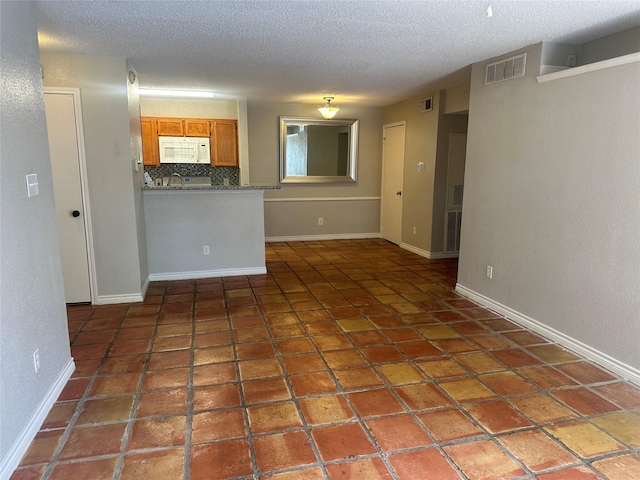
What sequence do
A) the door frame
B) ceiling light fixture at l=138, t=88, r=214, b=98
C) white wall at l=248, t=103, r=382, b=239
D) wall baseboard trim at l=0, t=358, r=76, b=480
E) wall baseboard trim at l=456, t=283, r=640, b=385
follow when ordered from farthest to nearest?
white wall at l=248, t=103, r=382, b=239 < ceiling light fixture at l=138, t=88, r=214, b=98 < the door frame < wall baseboard trim at l=456, t=283, r=640, b=385 < wall baseboard trim at l=0, t=358, r=76, b=480

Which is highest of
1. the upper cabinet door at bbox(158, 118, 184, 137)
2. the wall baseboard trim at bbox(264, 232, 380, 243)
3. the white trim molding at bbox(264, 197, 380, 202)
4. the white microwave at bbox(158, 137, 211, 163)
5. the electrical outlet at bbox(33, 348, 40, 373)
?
the upper cabinet door at bbox(158, 118, 184, 137)

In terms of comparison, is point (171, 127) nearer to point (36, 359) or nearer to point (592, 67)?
point (36, 359)

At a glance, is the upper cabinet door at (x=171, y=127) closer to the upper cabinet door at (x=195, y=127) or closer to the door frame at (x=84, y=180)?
the upper cabinet door at (x=195, y=127)

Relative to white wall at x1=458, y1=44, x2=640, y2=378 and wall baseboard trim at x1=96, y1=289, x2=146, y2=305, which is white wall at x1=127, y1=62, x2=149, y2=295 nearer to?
wall baseboard trim at x1=96, y1=289, x2=146, y2=305

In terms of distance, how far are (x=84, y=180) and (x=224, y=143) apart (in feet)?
9.99

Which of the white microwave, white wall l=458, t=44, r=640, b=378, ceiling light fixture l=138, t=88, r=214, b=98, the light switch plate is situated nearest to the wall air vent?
white wall l=458, t=44, r=640, b=378

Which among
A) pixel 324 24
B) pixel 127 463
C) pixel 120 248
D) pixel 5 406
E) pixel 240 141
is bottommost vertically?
pixel 127 463

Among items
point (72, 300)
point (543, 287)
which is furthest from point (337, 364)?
point (72, 300)

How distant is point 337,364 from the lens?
2809 millimetres

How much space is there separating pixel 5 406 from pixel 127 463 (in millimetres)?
577

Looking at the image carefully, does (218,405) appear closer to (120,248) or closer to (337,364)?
(337,364)

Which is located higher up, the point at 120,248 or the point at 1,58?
the point at 1,58

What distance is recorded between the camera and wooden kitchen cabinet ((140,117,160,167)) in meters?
6.24

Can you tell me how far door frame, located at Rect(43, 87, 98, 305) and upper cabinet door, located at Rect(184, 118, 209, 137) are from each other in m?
2.79
